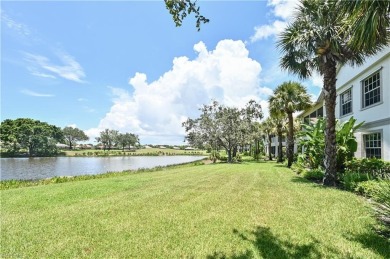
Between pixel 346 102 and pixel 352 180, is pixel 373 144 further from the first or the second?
pixel 352 180

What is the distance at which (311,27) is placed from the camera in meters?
12.5

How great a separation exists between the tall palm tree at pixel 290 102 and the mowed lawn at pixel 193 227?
1613cm

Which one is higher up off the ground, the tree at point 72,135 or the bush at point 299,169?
the tree at point 72,135

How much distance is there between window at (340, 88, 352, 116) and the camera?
18.9m

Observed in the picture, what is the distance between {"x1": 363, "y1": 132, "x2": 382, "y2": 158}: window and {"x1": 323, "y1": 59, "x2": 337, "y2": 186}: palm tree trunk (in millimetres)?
4576

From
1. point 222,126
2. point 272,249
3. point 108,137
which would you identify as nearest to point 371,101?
point 272,249

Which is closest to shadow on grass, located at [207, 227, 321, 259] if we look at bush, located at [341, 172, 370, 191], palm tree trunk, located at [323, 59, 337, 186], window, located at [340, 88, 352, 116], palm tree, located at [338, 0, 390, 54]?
palm tree, located at [338, 0, 390, 54]

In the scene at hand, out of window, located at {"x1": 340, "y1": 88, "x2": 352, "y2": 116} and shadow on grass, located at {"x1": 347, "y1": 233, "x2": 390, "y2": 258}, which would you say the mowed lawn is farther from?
window, located at {"x1": 340, "y1": 88, "x2": 352, "y2": 116}

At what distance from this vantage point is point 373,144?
51.1 feet

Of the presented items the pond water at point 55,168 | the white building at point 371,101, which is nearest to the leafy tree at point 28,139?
the pond water at point 55,168

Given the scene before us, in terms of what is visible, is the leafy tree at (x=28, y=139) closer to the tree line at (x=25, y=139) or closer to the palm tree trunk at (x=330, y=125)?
the tree line at (x=25, y=139)

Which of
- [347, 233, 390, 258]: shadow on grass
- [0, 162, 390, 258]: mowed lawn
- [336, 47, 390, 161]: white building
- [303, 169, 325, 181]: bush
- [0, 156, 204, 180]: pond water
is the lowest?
[0, 156, 204, 180]: pond water

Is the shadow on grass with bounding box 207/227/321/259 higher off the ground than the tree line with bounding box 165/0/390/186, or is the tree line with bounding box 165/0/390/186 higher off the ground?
the tree line with bounding box 165/0/390/186

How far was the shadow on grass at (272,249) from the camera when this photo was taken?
15.2 ft
